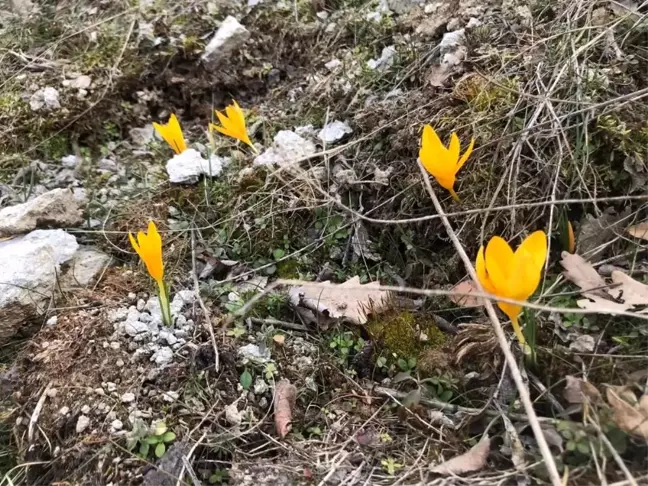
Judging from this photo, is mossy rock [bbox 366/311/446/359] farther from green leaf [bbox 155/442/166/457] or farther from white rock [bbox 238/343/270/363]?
green leaf [bbox 155/442/166/457]

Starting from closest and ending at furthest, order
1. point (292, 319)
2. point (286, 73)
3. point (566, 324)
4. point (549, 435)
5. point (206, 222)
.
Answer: point (549, 435) < point (566, 324) < point (292, 319) < point (206, 222) < point (286, 73)

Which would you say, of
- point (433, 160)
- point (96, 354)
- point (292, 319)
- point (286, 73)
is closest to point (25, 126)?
point (286, 73)

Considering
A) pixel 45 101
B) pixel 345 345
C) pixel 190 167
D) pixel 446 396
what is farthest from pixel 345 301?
pixel 45 101

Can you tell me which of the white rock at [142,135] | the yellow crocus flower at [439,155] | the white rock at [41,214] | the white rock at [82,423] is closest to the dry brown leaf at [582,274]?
the yellow crocus flower at [439,155]

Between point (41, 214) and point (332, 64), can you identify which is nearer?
point (41, 214)

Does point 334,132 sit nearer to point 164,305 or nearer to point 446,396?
point 164,305

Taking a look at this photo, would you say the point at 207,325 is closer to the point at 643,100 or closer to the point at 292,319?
the point at 292,319
